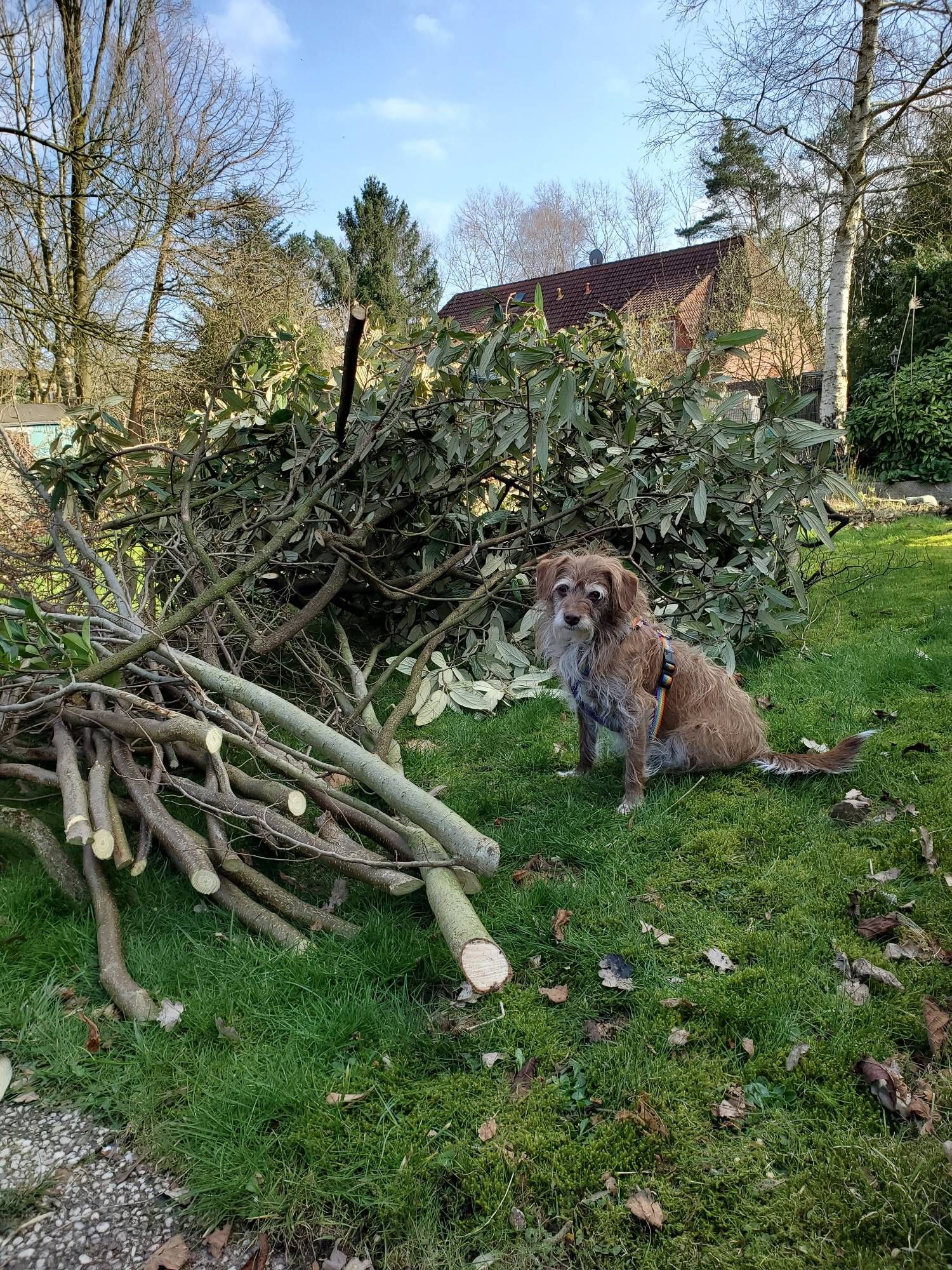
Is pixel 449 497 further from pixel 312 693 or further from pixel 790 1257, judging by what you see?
pixel 790 1257

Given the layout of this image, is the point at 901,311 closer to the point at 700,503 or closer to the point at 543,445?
the point at 700,503

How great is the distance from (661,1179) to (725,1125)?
0.85 feet

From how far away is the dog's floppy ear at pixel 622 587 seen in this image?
12.3 ft

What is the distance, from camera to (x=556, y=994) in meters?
2.67

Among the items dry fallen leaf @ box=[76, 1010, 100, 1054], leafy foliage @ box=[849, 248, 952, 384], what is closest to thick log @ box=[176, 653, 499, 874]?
dry fallen leaf @ box=[76, 1010, 100, 1054]

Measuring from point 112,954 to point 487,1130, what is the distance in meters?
1.62

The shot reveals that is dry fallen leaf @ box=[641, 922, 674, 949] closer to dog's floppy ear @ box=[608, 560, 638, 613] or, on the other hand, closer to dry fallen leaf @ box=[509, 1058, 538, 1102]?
dry fallen leaf @ box=[509, 1058, 538, 1102]

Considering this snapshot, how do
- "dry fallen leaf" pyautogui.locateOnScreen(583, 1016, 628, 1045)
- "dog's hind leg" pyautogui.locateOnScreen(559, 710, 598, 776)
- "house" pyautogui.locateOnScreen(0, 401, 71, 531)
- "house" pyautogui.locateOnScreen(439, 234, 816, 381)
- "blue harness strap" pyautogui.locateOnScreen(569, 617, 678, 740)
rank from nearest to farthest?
1. "dry fallen leaf" pyautogui.locateOnScreen(583, 1016, 628, 1045)
2. "blue harness strap" pyautogui.locateOnScreen(569, 617, 678, 740)
3. "dog's hind leg" pyautogui.locateOnScreen(559, 710, 598, 776)
4. "house" pyautogui.locateOnScreen(0, 401, 71, 531)
5. "house" pyautogui.locateOnScreen(439, 234, 816, 381)

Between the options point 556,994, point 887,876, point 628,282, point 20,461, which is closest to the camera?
point 556,994

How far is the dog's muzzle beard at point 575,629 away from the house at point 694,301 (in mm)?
2110

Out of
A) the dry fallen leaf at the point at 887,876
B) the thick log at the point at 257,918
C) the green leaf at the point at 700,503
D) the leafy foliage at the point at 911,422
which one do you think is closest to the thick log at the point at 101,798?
the thick log at the point at 257,918

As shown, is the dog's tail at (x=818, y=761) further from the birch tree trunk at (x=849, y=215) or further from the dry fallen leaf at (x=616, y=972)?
the birch tree trunk at (x=849, y=215)

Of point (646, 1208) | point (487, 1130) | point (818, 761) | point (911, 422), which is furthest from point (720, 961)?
point (911, 422)

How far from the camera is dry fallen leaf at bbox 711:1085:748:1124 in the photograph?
2.15m
